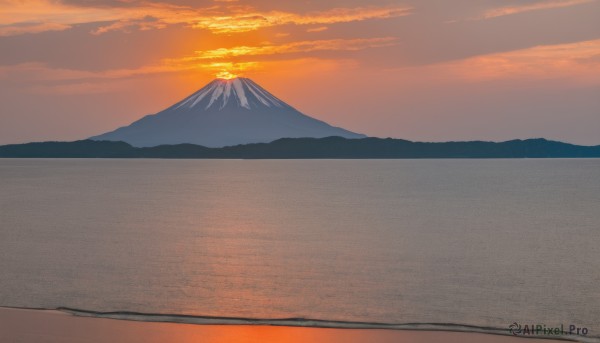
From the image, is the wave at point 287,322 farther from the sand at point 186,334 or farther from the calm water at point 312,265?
the calm water at point 312,265

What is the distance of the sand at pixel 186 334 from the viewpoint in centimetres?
1107

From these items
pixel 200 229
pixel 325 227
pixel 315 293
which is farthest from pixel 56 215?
pixel 315 293

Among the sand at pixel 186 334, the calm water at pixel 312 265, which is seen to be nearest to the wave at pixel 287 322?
the sand at pixel 186 334

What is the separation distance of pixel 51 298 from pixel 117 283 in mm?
1876

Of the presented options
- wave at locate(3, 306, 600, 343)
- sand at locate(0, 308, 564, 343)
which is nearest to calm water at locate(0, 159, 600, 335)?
wave at locate(3, 306, 600, 343)

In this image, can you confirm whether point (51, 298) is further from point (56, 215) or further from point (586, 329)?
point (56, 215)

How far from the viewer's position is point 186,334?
1145 cm

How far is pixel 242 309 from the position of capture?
13.3 metres

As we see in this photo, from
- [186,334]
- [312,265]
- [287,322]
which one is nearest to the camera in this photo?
[186,334]

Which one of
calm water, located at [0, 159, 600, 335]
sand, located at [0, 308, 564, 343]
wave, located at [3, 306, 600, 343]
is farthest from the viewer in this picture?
calm water, located at [0, 159, 600, 335]

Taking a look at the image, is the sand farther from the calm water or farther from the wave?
the calm water

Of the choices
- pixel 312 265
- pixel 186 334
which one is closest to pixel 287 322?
pixel 186 334

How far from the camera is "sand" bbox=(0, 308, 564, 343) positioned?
11070 mm

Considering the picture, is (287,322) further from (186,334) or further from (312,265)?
(312,265)
